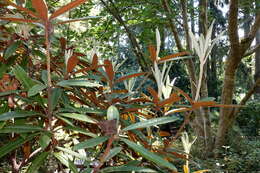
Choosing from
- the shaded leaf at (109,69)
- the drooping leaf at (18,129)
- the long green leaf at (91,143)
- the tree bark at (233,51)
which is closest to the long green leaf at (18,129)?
the drooping leaf at (18,129)

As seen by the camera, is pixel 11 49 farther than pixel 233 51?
No

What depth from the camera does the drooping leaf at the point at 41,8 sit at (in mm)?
397

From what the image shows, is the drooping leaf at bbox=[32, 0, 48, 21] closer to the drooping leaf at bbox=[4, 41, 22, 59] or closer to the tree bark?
the drooping leaf at bbox=[4, 41, 22, 59]

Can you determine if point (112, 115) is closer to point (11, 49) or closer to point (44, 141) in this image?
point (44, 141)

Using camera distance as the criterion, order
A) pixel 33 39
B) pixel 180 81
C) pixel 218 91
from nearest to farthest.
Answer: pixel 33 39 → pixel 180 81 → pixel 218 91

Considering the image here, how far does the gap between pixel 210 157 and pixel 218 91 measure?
3884 mm

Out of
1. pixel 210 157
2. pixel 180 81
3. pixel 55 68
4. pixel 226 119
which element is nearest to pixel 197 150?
pixel 210 157

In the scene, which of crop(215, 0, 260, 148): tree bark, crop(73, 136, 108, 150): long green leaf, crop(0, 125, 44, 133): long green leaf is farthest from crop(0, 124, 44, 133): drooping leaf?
crop(215, 0, 260, 148): tree bark

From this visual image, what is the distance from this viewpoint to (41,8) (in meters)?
0.41

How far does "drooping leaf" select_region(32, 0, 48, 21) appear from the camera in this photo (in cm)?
40

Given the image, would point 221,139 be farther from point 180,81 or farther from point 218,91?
point 218,91

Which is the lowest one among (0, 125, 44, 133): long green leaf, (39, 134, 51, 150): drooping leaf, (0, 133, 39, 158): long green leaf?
(0, 133, 39, 158): long green leaf

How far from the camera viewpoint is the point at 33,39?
68cm

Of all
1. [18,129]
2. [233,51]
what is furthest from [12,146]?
[233,51]
